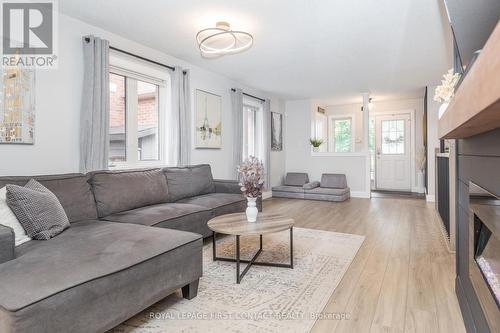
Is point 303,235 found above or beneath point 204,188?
beneath

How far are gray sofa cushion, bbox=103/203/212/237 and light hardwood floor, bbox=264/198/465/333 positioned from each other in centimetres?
146

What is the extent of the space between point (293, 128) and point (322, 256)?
5.18 metres

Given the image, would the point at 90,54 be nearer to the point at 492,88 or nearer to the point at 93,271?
the point at 93,271

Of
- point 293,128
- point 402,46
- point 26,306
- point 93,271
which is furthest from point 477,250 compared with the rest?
point 293,128

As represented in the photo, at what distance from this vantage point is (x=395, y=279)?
2.34 m

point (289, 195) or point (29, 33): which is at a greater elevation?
point (29, 33)

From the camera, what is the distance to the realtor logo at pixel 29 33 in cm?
251

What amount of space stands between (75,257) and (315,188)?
18.6 ft

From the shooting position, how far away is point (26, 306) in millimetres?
1145

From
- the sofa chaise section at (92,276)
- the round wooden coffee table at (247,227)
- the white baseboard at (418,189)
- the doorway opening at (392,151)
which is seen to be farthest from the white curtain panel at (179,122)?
the white baseboard at (418,189)

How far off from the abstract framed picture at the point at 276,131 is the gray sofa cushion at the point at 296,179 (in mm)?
728

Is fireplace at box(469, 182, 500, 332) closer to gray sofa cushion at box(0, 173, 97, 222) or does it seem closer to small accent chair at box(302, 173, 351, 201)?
gray sofa cushion at box(0, 173, 97, 222)

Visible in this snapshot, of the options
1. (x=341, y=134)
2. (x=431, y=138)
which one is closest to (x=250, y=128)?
(x=341, y=134)

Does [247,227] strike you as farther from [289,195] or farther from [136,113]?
[289,195]
